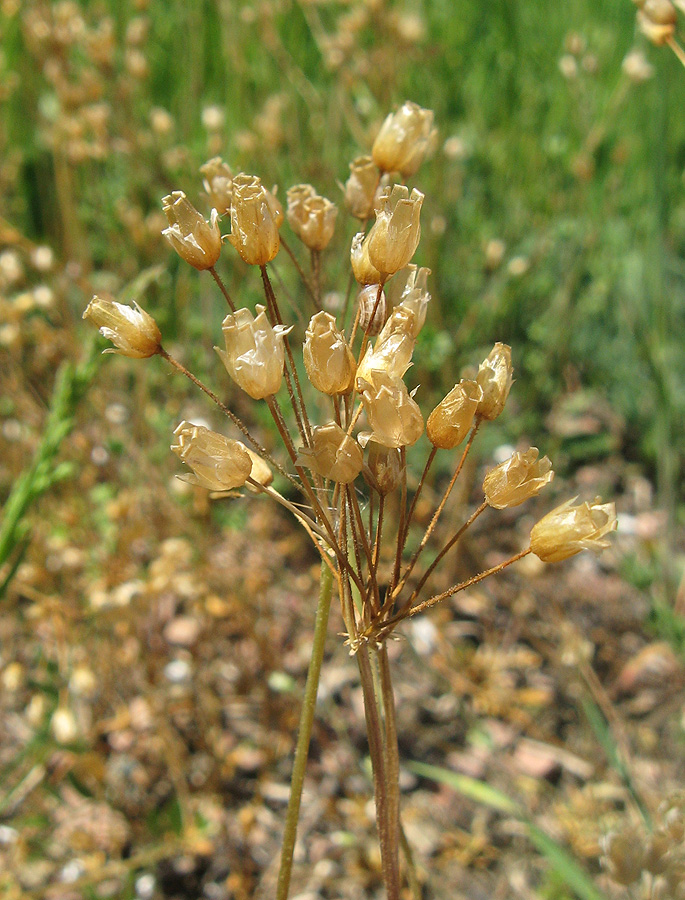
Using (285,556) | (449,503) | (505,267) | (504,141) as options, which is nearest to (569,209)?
(505,267)


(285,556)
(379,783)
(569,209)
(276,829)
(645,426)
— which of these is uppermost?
(569,209)

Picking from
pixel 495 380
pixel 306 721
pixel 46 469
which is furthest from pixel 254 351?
pixel 46 469

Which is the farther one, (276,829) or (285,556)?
(285,556)

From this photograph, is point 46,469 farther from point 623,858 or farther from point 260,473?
point 623,858

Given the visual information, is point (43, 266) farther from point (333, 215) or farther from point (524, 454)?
point (524, 454)

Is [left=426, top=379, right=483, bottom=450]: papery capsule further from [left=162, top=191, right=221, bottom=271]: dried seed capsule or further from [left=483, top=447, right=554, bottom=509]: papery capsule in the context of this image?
[left=162, top=191, right=221, bottom=271]: dried seed capsule

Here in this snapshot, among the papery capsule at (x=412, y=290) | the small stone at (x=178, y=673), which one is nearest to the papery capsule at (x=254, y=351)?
the papery capsule at (x=412, y=290)
